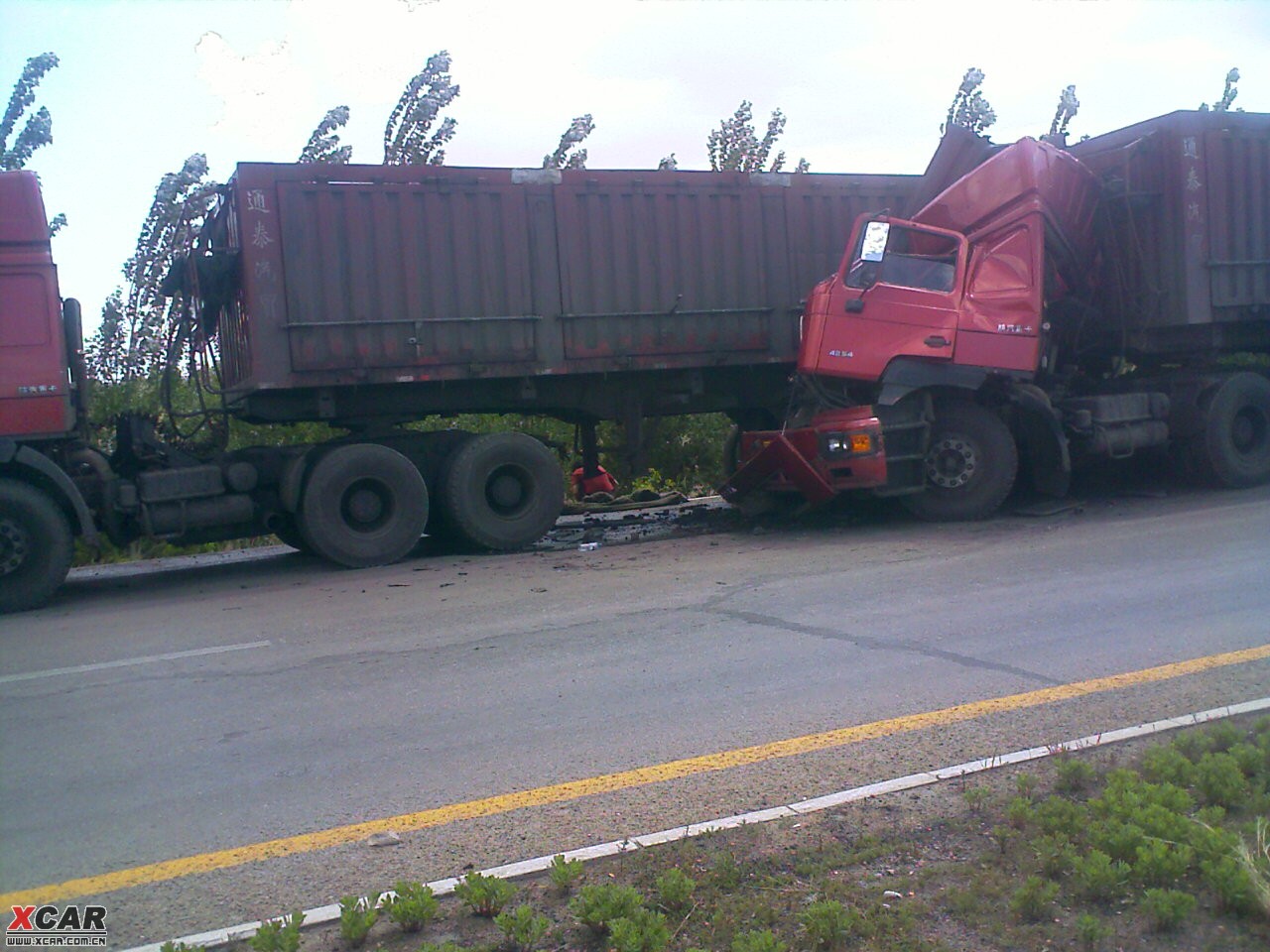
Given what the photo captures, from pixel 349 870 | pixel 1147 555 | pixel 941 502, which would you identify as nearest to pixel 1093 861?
pixel 349 870

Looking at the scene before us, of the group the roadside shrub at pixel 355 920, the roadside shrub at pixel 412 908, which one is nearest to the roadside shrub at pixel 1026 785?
the roadside shrub at pixel 412 908

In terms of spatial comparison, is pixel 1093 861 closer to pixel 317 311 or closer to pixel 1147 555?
pixel 1147 555

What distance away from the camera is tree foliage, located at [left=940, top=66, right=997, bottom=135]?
29.9 metres

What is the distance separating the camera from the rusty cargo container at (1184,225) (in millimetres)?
13031

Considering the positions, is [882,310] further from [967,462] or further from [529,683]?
[529,683]

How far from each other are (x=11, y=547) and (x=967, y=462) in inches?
348

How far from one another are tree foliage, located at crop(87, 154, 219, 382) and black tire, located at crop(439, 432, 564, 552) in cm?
485

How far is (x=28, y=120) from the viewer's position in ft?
59.8

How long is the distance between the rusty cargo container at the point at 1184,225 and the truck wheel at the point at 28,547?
11.0 metres

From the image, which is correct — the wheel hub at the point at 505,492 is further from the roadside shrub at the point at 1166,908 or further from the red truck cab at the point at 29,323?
the roadside shrub at the point at 1166,908

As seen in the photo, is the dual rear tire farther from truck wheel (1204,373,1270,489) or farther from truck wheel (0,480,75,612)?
truck wheel (1204,373,1270,489)

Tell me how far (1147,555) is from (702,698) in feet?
16.9

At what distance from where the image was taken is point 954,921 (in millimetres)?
3555

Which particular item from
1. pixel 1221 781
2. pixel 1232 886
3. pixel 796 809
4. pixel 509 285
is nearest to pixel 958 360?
pixel 509 285
